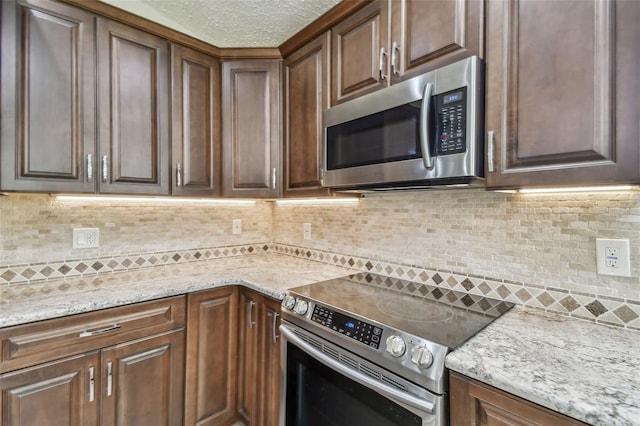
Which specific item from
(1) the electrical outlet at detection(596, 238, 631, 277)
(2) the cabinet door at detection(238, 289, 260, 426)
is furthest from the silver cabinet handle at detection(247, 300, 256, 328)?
(1) the electrical outlet at detection(596, 238, 631, 277)

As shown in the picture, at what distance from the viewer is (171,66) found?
176 cm

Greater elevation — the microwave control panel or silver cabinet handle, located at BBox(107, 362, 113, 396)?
the microwave control panel

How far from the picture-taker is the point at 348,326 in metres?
1.13

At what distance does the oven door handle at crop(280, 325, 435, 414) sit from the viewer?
2.90 ft

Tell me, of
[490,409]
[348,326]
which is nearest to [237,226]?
[348,326]

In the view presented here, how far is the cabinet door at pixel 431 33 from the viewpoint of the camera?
1.09 m

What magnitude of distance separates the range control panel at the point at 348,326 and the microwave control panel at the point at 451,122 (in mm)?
688

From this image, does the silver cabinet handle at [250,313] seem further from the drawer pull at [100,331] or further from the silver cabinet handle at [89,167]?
the silver cabinet handle at [89,167]

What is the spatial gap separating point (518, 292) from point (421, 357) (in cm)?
65

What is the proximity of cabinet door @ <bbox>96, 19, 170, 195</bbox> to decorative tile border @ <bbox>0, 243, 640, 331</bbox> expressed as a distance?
0.54 metres

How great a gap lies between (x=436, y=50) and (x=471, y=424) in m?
1.27

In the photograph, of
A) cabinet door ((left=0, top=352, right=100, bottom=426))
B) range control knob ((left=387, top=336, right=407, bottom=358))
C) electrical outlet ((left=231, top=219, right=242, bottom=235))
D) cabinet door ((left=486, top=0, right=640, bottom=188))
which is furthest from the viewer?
electrical outlet ((left=231, top=219, right=242, bottom=235))

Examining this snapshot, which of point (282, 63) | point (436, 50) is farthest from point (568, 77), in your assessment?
point (282, 63)

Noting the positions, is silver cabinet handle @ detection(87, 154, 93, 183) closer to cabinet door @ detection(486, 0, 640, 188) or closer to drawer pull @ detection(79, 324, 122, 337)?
drawer pull @ detection(79, 324, 122, 337)
